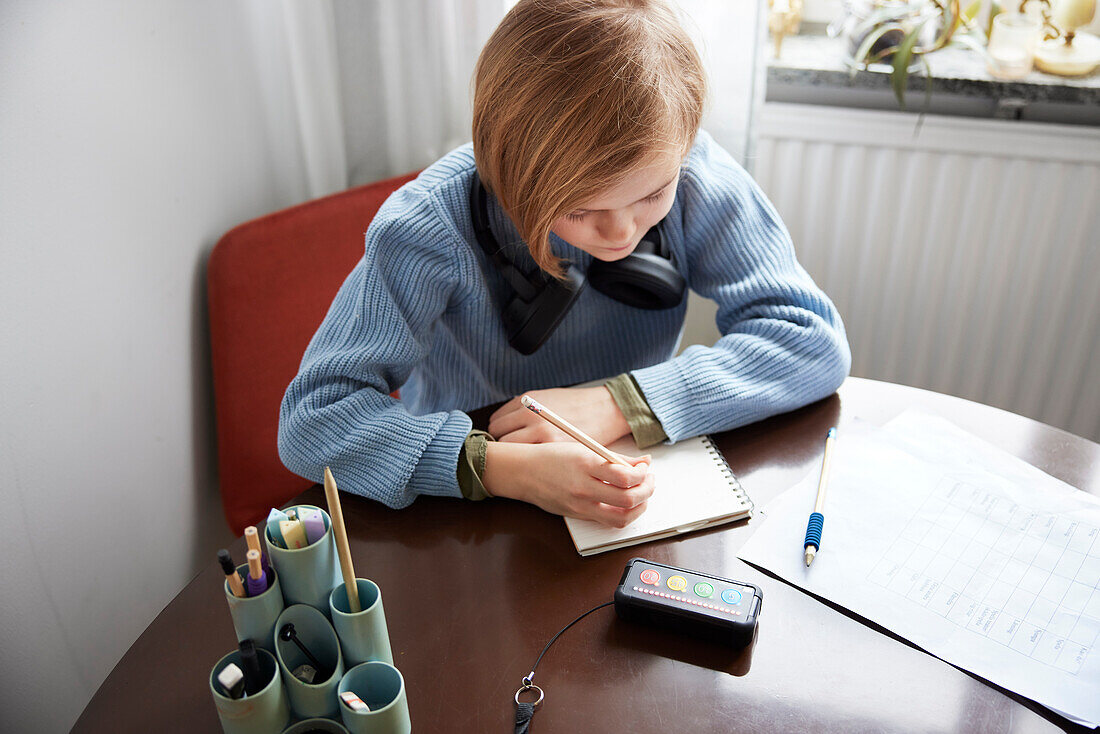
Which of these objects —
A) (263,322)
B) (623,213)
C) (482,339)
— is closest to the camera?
(623,213)

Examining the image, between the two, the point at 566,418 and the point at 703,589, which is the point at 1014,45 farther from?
the point at 703,589

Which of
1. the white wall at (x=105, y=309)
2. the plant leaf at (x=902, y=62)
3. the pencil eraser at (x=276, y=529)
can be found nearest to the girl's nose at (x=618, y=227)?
the pencil eraser at (x=276, y=529)

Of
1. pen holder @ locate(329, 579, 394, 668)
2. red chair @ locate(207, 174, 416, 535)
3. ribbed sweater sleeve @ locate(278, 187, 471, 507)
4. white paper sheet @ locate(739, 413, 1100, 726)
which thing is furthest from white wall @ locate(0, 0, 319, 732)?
white paper sheet @ locate(739, 413, 1100, 726)

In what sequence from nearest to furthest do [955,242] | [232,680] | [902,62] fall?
[232,680] → [902,62] → [955,242]

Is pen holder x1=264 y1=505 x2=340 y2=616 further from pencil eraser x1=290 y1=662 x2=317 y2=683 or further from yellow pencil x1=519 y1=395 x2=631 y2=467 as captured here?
yellow pencil x1=519 y1=395 x2=631 y2=467

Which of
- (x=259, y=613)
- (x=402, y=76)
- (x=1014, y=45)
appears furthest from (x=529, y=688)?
(x=1014, y=45)

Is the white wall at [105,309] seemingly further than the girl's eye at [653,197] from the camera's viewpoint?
Yes

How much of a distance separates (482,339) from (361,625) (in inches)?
22.8

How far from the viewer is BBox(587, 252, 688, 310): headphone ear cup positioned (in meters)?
1.07

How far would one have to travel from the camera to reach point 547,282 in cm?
107

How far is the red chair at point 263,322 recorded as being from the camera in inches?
53.1

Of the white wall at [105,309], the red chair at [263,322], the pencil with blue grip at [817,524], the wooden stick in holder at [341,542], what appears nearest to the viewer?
the wooden stick in holder at [341,542]

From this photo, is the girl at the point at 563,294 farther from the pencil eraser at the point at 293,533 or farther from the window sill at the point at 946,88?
the window sill at the point at 946,88

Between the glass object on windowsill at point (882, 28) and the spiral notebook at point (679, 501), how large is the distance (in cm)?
99
